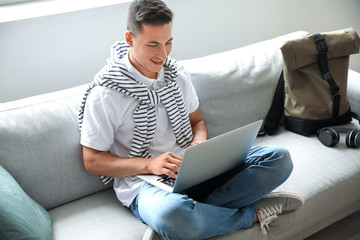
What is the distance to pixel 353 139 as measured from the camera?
6.55ft

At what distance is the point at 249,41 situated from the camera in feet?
9.82

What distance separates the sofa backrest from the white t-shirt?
0.13 metres

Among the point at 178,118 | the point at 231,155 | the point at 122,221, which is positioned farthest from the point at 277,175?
the point at 122,221

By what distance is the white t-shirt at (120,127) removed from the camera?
1706 mm

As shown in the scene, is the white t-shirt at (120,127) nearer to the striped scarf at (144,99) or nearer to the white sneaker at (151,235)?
the striped scarf at (144,99)

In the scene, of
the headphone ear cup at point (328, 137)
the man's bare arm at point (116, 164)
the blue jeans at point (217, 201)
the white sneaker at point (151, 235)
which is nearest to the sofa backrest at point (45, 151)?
the man's bare arm at point (116, 164)

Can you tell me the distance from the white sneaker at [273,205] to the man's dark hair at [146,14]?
73 centimetres

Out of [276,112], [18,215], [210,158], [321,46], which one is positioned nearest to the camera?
[18,215]

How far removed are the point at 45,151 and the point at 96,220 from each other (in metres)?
0.33

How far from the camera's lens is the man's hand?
1.61m

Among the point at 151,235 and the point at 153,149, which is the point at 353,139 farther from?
the point at 151,235

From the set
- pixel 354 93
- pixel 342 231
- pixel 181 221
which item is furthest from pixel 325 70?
pixel 181 221

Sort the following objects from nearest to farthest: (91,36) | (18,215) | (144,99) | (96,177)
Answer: (18,215)
(144,99)
(96,177)
(91,36)

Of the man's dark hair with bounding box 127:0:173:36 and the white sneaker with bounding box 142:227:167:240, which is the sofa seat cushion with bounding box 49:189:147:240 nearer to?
the white sneaker with bounding box 142:227:167:240
